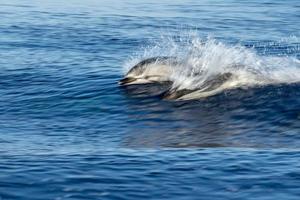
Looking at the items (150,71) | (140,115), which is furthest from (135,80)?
(140,115)

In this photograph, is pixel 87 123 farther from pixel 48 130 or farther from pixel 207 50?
pixel 207 50

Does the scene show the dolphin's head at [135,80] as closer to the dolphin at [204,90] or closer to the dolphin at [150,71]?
the dolphin at [150,71]

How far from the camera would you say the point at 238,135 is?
1534 centimetres

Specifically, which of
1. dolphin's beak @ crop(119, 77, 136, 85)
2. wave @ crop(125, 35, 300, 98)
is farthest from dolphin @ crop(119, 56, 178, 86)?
wave @ crop(125, 35, 300, 98)

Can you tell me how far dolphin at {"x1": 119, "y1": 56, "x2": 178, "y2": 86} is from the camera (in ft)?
65.7

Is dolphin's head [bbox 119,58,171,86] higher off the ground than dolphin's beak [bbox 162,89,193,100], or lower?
higher

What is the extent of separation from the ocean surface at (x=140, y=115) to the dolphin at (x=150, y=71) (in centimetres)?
35

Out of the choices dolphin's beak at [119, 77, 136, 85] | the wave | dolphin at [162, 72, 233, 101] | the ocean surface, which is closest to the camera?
the ocean surface

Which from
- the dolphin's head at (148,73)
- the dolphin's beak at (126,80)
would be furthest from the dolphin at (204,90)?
the dolphin's beak at (126,80)

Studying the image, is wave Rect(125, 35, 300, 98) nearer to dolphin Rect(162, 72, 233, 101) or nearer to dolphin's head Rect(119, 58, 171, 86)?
dolphin Rect(162, 72, 233, 101)

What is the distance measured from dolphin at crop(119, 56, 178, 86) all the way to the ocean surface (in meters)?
0.35

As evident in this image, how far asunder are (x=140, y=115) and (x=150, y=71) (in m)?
3.00

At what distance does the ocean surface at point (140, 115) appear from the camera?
1176cm

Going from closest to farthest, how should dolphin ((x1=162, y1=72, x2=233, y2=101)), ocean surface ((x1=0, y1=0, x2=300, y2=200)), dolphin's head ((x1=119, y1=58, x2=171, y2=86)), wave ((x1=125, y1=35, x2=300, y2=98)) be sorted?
1. ocean surface ((x1=0, y1=0, x2=300, y2=200))
2. dolphin ((x1=162, y1=72, x2=233, y2=101))
3. wave ((x1=125, y1=35, x2=300, y2=98))
4. dolphin's head ((x1=119, y1=58, x2=171, y2=86))
